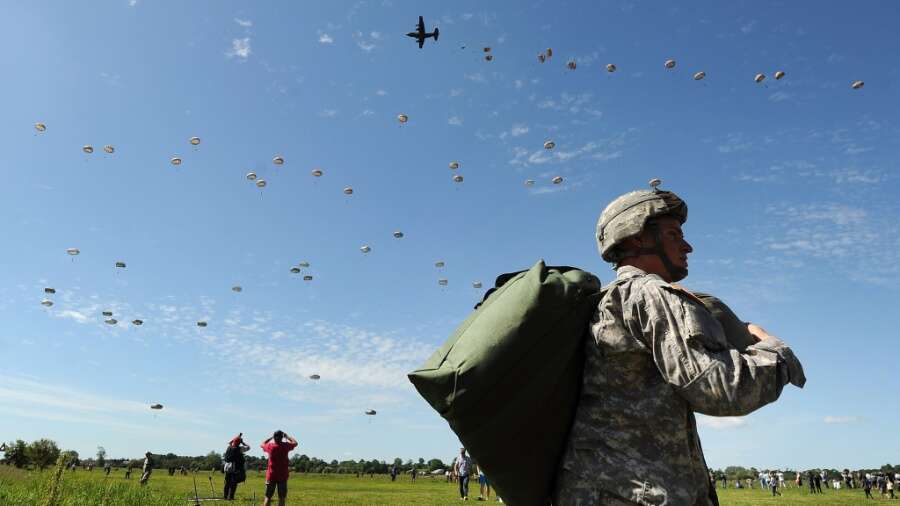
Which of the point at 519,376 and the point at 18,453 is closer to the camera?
the point at 519,376

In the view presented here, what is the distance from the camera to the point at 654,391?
2.58 meters

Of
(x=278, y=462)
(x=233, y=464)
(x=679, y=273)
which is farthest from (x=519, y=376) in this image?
(x=233, y=464)

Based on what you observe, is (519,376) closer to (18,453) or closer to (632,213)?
(632,213)

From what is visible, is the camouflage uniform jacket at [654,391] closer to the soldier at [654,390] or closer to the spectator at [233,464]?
the soldier at [654,390]

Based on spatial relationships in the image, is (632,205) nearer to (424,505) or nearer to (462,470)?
(424,505)

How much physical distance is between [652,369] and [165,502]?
Answer: 12147 mm

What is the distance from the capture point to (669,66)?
16906mm

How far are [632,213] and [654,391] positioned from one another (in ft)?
3.08

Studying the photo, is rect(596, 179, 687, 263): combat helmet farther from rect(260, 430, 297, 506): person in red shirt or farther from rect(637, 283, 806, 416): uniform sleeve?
rect(260, 430, 297, 506): person in red shirt

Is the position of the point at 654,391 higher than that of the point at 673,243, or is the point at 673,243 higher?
the point at 673,243

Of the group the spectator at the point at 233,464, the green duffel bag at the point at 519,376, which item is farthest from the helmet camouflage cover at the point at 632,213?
the spectator at the point at 233,464

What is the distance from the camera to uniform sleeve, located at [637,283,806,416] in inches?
92.2

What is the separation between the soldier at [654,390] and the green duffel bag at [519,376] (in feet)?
0.32

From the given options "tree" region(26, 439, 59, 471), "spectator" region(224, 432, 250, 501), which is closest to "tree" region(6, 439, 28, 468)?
"tree" region(26, 439, 59, 471)
